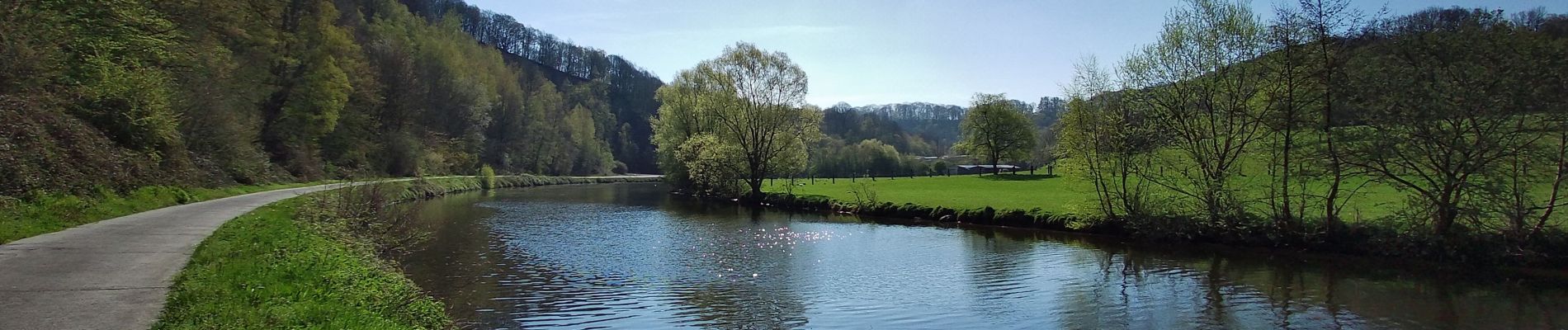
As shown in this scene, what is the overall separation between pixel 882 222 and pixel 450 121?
46.1 metres

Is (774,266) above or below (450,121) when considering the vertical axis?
below

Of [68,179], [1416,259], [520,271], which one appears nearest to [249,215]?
[68,179]

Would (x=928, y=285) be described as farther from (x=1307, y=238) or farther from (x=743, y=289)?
(x=1307, y=238)

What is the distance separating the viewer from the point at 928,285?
16.0 meters

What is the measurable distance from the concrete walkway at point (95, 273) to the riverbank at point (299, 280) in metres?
0.26

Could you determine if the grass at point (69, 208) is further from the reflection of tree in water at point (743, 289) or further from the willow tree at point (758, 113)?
the willow tree at point (758, 113)

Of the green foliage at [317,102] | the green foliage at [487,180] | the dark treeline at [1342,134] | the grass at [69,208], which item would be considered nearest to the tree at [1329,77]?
the dark treeline at [1342,134]

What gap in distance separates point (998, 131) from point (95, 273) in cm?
6854

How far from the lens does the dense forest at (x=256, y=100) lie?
16906mm

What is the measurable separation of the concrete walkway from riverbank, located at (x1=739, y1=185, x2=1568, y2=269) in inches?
931

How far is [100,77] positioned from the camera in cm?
1927

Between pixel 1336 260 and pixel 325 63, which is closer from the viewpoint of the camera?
pixel 1336 260

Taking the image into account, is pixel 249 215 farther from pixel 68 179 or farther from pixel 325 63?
pixel 325 63

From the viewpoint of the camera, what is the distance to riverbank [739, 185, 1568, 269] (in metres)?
17.3
